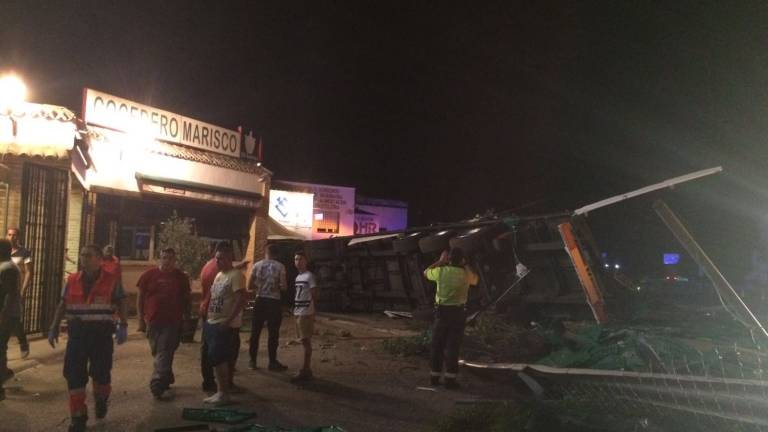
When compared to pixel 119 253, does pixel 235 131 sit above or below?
above

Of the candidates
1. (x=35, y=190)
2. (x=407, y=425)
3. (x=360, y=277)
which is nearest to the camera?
(x=407, y=425)

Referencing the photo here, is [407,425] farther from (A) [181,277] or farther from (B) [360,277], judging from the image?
(B) [360,277]

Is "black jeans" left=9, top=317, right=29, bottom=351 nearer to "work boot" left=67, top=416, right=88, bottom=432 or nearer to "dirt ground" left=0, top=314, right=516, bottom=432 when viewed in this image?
"dirt ground" left=0, top=314, right=516, bottom=432

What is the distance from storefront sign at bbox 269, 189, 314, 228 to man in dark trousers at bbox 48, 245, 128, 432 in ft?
65.3

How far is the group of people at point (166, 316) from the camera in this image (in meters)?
5.49

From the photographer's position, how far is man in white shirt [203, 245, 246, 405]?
6.48m

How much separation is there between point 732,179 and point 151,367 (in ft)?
30.9

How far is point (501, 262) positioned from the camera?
12242mm

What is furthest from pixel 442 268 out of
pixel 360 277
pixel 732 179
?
pixel 360 277

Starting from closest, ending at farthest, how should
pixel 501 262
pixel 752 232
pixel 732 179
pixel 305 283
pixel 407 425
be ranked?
1. pixel 407 425
2. pixel 305 283
3. pixel 732 179
4. pixel 501 262
5. pixel 752 232

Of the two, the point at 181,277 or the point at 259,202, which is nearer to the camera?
the point at 181,277

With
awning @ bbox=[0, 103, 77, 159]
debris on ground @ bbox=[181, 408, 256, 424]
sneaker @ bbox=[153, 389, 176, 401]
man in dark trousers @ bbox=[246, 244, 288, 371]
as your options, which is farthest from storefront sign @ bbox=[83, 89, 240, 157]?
debris on ground @ bbox=[181, 408, 256, 424]

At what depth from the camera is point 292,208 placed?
26.2m

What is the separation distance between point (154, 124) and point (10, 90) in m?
4.51
